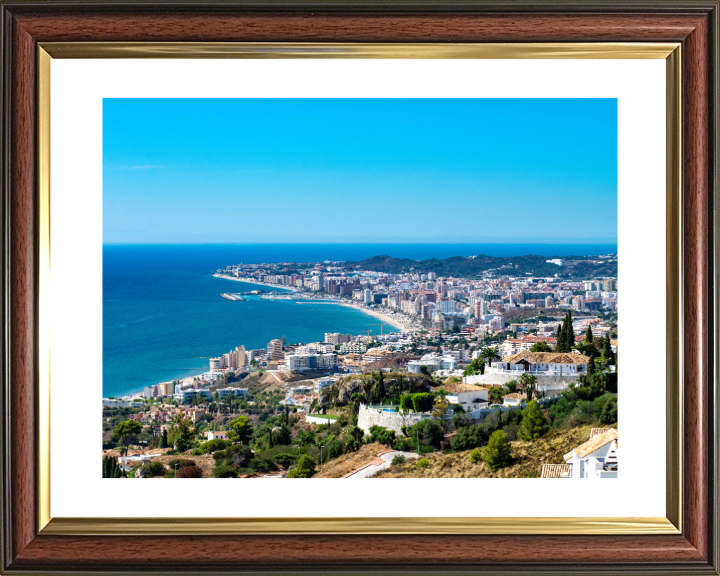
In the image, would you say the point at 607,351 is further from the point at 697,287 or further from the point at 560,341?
the point at 697,287

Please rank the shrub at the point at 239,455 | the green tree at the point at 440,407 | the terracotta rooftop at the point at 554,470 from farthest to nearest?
the green tree at the point at 440,407, the shrub at the point at 239,455, the terracotta rooftop at the point at 554,470

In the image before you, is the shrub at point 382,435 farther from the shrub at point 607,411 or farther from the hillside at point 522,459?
the shrub at point 607,411

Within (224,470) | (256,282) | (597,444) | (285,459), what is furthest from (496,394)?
(256,282)

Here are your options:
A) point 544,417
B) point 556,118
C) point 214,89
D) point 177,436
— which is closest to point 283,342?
point 177,436

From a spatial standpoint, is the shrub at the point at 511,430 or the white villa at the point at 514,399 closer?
the shrub at the point at 511,430

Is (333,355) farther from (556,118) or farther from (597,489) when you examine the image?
(597,489)

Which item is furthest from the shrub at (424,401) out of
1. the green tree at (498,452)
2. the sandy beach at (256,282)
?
the sandy beach at (256,282)
